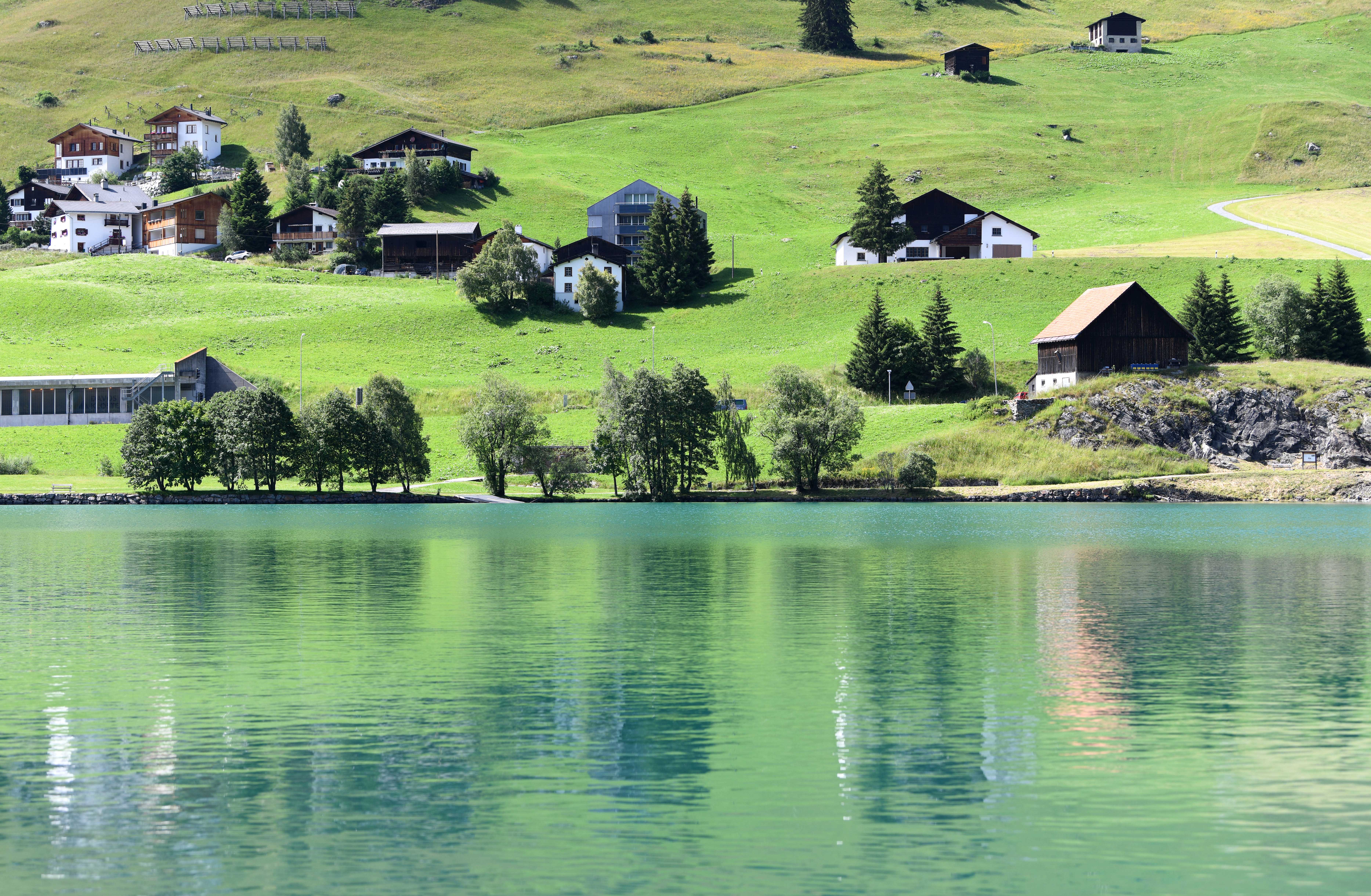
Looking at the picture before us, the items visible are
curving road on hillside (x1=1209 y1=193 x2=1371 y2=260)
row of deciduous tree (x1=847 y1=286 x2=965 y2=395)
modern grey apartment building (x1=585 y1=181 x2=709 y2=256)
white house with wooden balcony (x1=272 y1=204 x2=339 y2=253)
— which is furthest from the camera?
modern grey apartment building (x1=585 y1=181 x2=709 y2=256)

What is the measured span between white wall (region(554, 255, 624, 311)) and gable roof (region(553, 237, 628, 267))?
0.36m

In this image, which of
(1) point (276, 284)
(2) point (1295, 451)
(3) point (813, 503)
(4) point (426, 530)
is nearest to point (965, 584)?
(4) point (426, 530)

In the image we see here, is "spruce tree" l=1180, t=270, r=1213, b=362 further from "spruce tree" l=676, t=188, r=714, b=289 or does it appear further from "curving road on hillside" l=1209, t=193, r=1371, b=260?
"spruce tree" l=676, t=188, r=714, b=289

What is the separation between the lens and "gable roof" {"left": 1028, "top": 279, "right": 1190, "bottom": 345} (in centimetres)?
12256

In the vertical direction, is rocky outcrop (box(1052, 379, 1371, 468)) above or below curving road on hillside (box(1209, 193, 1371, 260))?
below

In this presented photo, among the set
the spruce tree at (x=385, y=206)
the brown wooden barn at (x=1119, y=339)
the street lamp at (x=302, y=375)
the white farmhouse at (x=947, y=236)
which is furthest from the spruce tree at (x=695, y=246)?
the brown wooden barn at (x=1119, y=339)

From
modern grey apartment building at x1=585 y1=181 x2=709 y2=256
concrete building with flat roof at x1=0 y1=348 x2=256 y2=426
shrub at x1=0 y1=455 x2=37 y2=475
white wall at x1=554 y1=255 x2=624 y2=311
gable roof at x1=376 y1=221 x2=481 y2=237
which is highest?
modern grey apartment building at x1=585 y1=181 x2=709 y2=256

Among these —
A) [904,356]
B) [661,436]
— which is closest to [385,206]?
[904,356]

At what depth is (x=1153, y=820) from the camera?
2003cm

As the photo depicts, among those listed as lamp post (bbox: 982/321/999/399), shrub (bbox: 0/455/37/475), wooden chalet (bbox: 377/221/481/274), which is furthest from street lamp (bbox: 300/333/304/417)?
lamp post (bbox: 982/321/999/399)

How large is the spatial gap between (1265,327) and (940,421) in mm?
36711

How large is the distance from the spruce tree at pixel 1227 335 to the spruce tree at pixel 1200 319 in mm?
261

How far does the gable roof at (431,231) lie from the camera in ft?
614

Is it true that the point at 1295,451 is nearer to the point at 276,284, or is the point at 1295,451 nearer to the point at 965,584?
the point at 965,584
